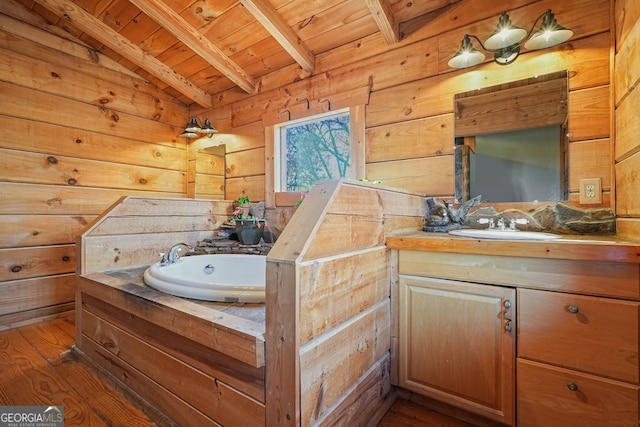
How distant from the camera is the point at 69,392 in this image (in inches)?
56.2

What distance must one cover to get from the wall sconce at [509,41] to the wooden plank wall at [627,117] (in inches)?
8.6

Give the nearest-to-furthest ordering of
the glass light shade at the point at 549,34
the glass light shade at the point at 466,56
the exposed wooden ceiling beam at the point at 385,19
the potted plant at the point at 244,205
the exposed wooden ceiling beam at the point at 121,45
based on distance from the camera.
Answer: the glass light shade at the point at 549,34 → the glass light shade at the point at 466,56 → the exposed wooden ceiling beam at the point at 385,19 → the exposed wooden ceiling beam at the point at 121,45 → the potted plant at the point at 244,205

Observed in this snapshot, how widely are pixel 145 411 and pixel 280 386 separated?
899 millimetres

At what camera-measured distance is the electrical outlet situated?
1.44 m

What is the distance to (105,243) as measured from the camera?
185 centimetres

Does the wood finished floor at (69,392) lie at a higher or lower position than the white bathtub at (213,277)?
lower

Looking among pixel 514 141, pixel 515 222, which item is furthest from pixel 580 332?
pixel 514 141

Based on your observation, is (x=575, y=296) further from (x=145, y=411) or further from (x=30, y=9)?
(x=30, y=9)

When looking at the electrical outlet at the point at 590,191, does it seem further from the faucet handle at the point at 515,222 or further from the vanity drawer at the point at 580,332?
the vanity drawer at the point at 580,332

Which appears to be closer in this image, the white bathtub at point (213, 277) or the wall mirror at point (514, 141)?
the white bathtub at point (213, 277)

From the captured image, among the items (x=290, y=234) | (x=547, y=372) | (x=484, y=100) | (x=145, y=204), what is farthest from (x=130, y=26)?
(x=547, y=372)

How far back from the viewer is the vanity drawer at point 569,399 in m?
0.96

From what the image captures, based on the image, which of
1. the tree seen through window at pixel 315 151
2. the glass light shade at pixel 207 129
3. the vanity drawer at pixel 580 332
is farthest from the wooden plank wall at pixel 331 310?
the glass light shade at pixel 207 129

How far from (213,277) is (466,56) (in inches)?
84.4
